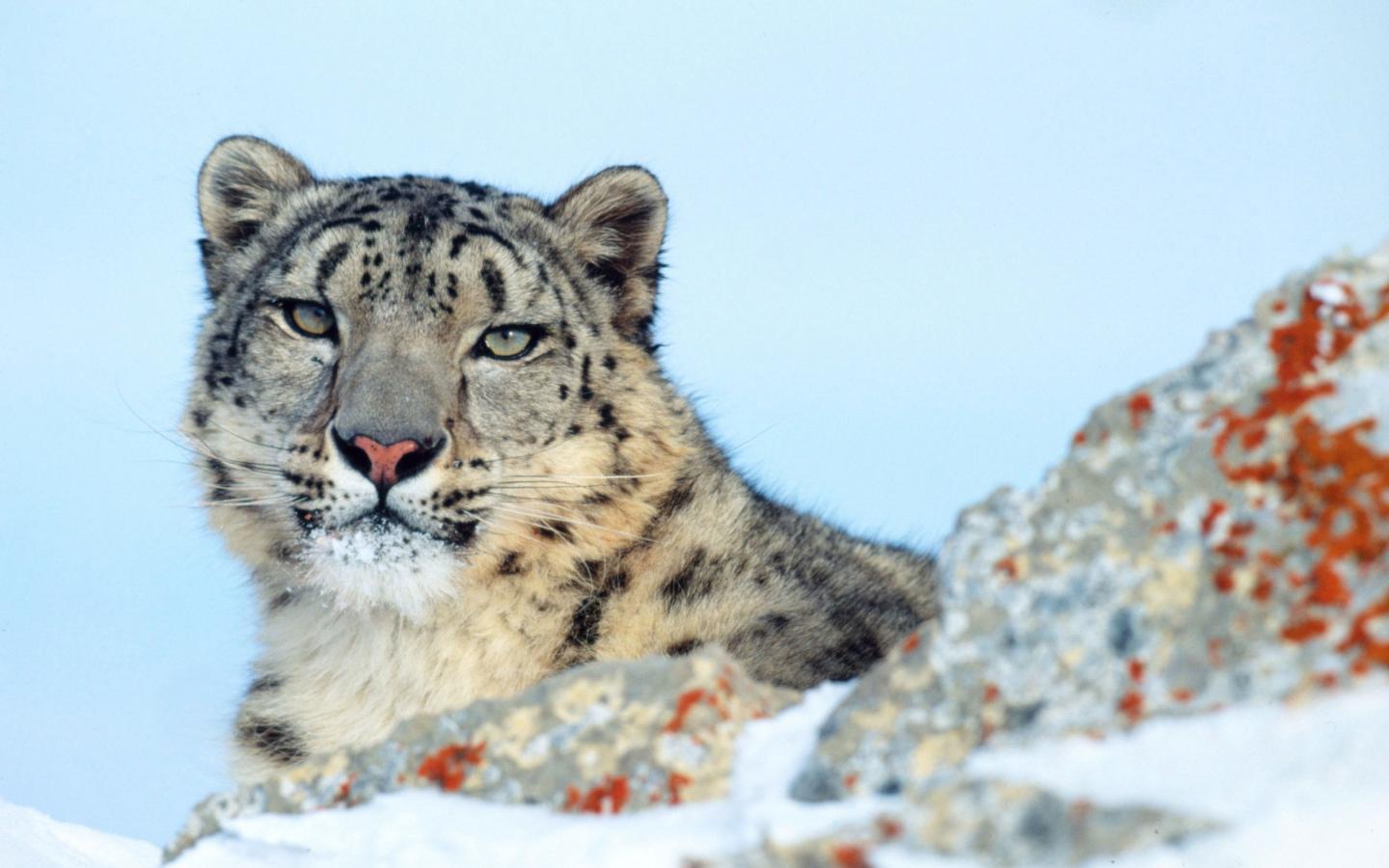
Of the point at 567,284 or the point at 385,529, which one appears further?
the point at 567,284

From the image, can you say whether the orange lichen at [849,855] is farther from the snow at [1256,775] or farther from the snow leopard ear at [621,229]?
the snow leopard ear at [621,229]

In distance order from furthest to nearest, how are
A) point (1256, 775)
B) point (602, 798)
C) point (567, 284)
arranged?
1. point (567, 284)
2. point (602, 798)
3. point (1256, 775)

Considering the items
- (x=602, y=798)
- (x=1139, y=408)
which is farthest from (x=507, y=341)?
(x=1139, y=408)

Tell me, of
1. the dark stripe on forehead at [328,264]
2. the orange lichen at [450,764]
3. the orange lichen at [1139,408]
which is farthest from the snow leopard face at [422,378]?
the orange lichen at [1139,408]

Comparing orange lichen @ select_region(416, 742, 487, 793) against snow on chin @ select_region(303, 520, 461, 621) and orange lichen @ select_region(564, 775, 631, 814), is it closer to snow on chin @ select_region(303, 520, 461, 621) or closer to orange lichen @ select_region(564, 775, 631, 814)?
orange lichen @ select_region(564, 775, 631, 814)

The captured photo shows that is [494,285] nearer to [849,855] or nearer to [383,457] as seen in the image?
[383,457]
